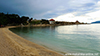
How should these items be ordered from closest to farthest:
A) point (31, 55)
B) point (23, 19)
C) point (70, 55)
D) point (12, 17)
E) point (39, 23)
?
point (31, 55), point (70, 55), point (12, 17), point (23, 19), point (39, 23)

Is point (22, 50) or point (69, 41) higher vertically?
point (22, 50)

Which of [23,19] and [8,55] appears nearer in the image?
[8,55]

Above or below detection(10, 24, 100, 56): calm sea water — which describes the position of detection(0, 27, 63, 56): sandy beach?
above

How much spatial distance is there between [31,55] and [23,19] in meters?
112

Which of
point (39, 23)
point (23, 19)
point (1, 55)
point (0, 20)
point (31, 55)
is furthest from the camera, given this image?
point (39, 23)

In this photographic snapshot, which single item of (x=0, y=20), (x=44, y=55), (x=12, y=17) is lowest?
(x=44, y=55)

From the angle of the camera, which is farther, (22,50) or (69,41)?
(69,41)

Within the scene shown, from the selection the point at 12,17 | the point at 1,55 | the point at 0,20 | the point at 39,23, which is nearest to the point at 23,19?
the point at 12,17

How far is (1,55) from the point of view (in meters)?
6.41

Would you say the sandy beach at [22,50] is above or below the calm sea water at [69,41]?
above

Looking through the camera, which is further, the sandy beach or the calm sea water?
the calm sea water

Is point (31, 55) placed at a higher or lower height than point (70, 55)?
higher

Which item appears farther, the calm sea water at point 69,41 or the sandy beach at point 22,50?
the calm sea water at point 69,41

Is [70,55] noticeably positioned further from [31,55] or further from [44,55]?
[31,55]
